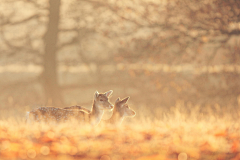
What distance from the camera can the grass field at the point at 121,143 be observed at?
4.04m

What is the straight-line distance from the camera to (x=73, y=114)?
6.48 metres

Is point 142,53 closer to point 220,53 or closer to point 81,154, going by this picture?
point 220,53

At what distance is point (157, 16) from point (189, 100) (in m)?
3.50

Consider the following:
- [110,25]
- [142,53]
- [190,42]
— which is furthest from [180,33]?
[110,25]

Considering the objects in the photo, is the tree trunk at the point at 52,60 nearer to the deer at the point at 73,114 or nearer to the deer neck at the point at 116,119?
the deer at the point at 73,114

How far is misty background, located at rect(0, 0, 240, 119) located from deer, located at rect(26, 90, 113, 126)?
12.0 feet

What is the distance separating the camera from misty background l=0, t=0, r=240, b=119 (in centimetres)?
1087

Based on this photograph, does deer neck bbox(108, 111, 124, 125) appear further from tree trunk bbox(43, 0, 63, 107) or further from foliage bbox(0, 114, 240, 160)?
tree trunk bbox(43, 0, 63, 107)

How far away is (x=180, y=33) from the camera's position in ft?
36.4

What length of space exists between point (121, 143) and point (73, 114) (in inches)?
86.6

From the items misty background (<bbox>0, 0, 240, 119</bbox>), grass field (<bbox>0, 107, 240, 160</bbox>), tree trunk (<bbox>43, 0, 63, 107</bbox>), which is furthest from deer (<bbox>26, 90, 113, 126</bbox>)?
misty background (<bbox>0, 0, 240, 119</bbox>)

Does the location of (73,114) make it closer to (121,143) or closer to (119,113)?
(119,113)

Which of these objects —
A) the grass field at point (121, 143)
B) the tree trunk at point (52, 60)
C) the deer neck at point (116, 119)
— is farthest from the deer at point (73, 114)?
the tree trunk at point (52, 60)

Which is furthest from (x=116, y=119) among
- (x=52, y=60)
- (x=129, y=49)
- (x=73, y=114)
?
(x=129, y=49)
